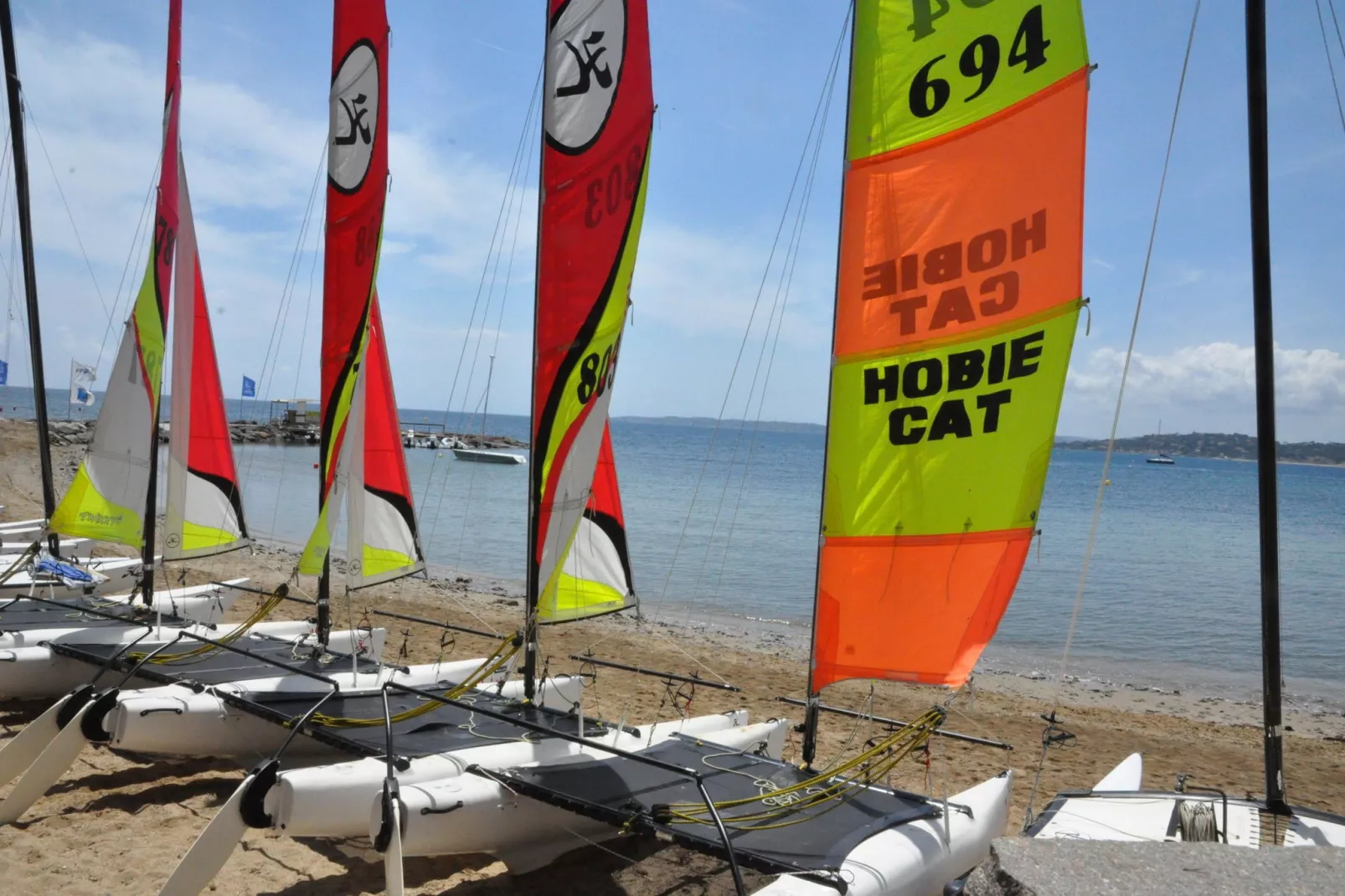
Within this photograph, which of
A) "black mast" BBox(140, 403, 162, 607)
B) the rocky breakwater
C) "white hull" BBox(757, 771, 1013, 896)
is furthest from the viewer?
the rocky breakwater

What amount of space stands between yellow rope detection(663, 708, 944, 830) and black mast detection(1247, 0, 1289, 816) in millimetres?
1818

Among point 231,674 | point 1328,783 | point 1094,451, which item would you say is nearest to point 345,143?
point 231,674

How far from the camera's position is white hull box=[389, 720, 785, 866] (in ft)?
15.6

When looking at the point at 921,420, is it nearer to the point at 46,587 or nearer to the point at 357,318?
the point at 357,318

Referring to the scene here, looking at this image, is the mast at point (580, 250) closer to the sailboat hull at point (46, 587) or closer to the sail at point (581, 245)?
the sail at point (581, 245)

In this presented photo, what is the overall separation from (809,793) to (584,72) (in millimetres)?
4975

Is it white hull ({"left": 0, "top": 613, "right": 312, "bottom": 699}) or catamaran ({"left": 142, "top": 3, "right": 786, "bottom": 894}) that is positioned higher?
catamaran ({"left": 142, "top": 3, "right": 786, "bottom": 894})

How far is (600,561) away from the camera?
7.28 metres

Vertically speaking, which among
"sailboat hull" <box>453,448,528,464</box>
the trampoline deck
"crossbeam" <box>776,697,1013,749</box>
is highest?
"sailboat hull" <box>453,448,528,464</box>

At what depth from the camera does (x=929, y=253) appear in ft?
18.0

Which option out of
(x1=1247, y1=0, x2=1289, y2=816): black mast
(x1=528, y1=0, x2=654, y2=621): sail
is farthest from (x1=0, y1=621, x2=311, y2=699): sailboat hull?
(x1=1247, y1=0, x2=1289, y2=816): black mast

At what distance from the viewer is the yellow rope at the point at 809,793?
4887mm

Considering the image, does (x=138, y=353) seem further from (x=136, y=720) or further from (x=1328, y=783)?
(x=1328, y=783)

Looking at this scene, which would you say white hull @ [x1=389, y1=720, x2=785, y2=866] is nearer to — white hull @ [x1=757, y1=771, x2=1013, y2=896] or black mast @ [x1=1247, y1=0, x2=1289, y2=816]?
white hull @ [x1=757, y1=771, x2=1013, y2=896]
